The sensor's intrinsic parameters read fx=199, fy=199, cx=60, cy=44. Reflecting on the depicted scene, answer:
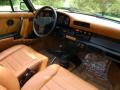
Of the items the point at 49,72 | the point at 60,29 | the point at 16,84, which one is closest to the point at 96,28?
the point at 60,29

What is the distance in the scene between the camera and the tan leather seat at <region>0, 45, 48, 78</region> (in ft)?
6.89

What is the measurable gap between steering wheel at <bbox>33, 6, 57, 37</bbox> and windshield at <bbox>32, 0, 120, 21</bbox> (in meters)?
0.37

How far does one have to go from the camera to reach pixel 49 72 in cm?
194

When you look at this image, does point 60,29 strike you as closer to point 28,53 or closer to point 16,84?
point 28,53

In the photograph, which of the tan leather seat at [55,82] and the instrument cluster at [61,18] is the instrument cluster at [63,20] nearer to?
the instrument cluster at [61,18]

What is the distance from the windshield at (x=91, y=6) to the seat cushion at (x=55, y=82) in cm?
102

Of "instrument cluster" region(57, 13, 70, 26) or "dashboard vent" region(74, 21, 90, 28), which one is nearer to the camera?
"dashboard vent" region(74, 21, 90, 28)

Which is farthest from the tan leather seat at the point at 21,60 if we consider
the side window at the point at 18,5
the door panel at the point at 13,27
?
the side window at the point at 18,5

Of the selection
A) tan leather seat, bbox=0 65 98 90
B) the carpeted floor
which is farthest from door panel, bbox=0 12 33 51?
tan leather seat, bbox=0 65 98 90

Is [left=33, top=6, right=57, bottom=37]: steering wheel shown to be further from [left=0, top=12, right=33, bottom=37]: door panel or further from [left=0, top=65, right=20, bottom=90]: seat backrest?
[left=0, top=65, right=20, bottom=90]: seat backrest

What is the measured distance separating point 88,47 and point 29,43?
1030mm

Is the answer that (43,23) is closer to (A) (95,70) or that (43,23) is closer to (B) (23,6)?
(B) (23,6)

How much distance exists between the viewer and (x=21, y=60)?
222cm

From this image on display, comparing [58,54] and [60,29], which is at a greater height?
[60,29]
